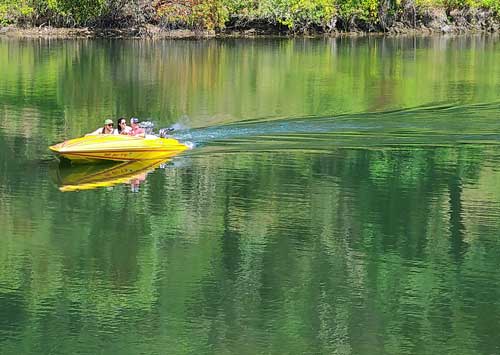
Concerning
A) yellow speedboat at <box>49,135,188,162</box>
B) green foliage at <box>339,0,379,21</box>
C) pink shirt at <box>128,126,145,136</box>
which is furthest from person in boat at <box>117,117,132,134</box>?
green foliage at <box>339,0,379,21</box>

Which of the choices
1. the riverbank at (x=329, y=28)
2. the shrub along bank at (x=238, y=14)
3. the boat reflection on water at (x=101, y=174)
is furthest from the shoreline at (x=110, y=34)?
the boat reflection on water at (x=101, y=174)

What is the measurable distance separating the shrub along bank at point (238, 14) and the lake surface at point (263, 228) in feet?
127

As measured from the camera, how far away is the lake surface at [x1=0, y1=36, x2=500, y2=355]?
1552 centimetres

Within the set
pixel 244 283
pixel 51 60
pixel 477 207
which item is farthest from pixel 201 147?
pixel 51 60

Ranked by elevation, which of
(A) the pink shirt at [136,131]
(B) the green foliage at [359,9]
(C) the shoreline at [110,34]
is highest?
(B) the green foliage at [359,9]

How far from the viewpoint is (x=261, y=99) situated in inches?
1590

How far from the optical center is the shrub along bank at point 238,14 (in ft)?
262

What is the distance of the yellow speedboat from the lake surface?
1.87 ft

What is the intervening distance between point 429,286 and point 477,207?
5.99m

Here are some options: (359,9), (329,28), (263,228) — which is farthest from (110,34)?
(263,228)

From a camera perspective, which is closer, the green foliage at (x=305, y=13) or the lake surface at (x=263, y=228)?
the lake surface at (x=263, y=228)

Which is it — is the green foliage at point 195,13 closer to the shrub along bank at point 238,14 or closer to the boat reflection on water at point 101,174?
the shrub along bank at point 238,14

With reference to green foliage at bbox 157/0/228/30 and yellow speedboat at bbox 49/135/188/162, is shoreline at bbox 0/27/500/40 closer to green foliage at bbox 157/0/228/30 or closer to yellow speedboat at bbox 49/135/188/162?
green foliage at bbox 157/0/228/30

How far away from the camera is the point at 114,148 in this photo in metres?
27.1
